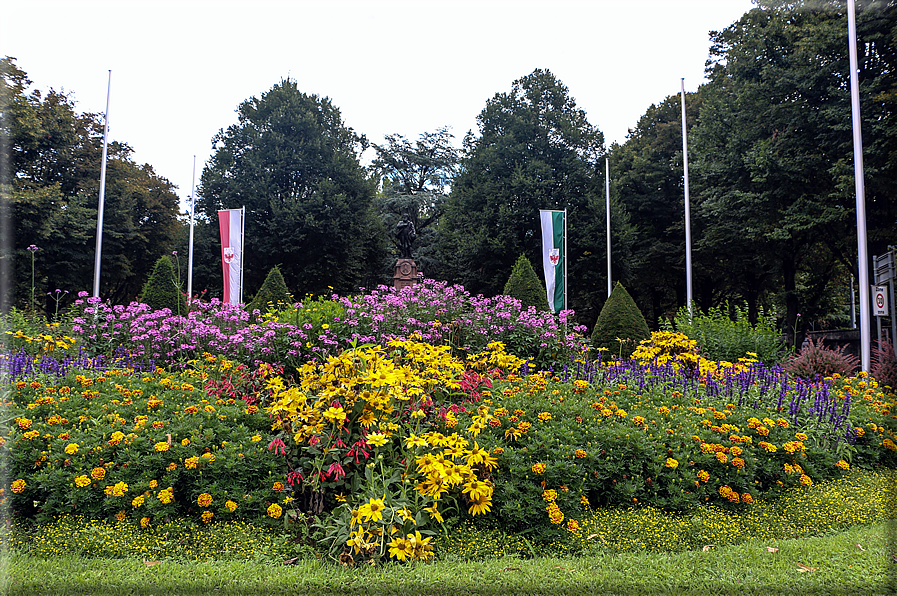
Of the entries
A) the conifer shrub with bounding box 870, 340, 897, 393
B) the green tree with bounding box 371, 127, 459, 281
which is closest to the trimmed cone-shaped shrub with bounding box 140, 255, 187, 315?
the green tree with bounding box 371, 127, 459, 281

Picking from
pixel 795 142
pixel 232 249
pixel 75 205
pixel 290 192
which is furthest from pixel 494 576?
pixel 290 192

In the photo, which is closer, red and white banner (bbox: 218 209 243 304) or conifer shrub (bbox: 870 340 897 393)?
conifer shrub (bbox: 870 340 897 393)

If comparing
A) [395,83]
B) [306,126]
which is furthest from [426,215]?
[395,83]

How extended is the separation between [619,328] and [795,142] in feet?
30.3

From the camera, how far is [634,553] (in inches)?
99.7

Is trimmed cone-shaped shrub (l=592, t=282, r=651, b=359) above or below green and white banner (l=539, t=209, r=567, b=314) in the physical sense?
below

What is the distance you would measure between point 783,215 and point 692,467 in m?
14.6

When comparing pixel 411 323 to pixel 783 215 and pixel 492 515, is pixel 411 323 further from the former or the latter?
pixel 783 215

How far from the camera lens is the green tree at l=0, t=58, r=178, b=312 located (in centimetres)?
1423

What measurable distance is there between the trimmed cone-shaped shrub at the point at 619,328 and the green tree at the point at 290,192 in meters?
12.9

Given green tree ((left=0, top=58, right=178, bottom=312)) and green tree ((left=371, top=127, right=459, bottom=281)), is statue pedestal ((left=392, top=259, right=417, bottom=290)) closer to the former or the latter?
green tree ((left=371, top=127, right=459, bottom=281))

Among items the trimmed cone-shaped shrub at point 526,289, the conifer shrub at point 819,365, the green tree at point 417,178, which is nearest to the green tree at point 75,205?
the green tree at point 417,178

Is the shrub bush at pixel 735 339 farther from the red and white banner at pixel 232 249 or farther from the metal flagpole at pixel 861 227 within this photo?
the red and white banner at pixel 232 249

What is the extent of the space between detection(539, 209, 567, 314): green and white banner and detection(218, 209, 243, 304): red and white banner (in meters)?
9.89
